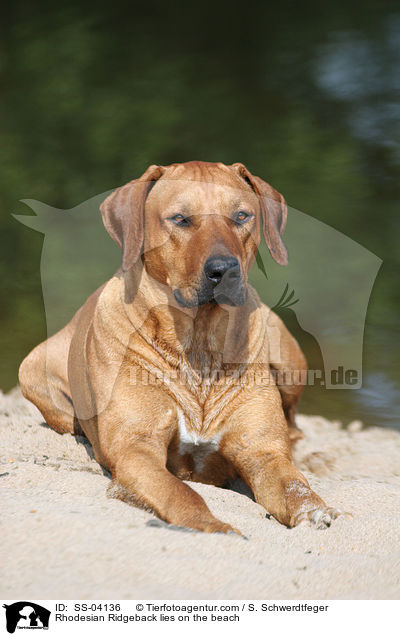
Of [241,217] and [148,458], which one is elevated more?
[241,217]

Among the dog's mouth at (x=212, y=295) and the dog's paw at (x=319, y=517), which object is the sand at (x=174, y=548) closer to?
the dog's paw at (x=319, y=517)

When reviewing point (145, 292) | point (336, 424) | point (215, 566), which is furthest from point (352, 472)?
point (215, 566)

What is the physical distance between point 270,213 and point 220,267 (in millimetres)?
563

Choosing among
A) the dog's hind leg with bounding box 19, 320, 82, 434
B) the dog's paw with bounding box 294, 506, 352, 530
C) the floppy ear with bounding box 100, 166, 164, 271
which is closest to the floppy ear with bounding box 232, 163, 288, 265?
the floppy ear with bounding box 100, 166, 164, 271

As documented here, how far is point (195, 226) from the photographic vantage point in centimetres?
241

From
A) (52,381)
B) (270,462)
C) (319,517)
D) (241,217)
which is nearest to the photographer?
(319,517)

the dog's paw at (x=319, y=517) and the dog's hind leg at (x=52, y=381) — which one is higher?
the dog's hind leg at (x=52, y=381)

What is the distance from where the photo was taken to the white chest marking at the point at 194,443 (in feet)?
8.23

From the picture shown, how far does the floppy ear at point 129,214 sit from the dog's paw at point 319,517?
1019mm

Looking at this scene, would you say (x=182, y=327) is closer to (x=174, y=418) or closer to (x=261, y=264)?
(x=174, y=418)

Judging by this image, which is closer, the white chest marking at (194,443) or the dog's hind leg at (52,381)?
the white chest marking at (194,443)

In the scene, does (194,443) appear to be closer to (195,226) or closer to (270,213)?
(195,226)
